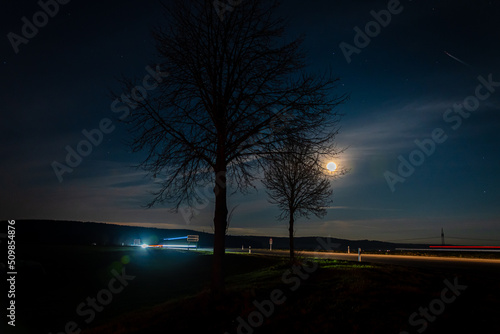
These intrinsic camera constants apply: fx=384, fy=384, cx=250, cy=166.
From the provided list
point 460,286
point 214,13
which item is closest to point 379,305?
point 460,286

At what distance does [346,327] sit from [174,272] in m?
22.6

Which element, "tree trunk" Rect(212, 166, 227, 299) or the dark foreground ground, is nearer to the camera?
the dark foreground ground

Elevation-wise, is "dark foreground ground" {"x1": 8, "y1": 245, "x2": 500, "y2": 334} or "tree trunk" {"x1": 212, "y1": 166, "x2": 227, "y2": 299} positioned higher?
"tree trunk" {"x1": 212, "y1": 166, "x2": 227, "y2": 299}

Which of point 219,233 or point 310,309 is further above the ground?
point 219,233

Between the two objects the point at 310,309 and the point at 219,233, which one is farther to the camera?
the point at 219,233

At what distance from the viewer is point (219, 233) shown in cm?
1158

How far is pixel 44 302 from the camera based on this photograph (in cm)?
1900

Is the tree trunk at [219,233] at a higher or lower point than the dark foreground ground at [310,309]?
higher

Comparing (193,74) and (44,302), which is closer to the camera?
(193,74)

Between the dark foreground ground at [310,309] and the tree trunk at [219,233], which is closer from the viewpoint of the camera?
the dark foreground ground at [310,309]

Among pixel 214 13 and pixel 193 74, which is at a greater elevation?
pixel 214 13

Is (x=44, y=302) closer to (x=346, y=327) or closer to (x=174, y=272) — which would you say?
(x=174, y=272)

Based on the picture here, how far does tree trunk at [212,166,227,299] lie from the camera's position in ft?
37.4

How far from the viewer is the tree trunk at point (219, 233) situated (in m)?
11.4
